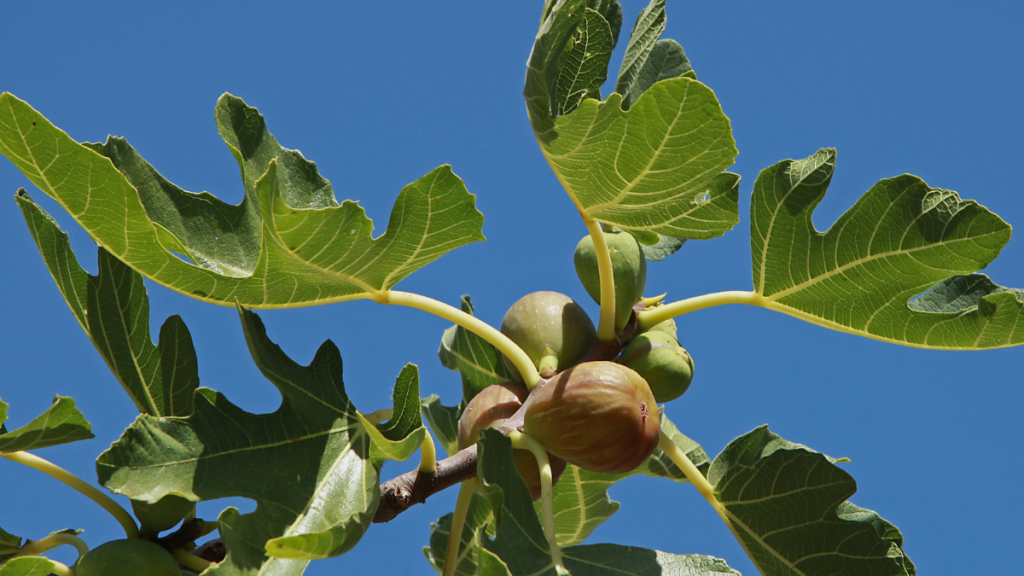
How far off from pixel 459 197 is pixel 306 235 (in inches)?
10.5

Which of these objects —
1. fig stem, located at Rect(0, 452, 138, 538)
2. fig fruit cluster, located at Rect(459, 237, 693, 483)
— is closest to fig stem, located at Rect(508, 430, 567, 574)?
fig fruit cluster, located at Rect(459, 237, 693, 483)

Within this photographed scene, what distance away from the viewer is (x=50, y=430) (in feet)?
4.37

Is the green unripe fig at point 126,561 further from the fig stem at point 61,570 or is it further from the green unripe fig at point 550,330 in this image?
the green unripe fig at point 550,330

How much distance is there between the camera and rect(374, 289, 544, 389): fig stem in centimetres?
155

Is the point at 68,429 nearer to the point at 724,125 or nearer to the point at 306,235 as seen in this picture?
the point at 306,235

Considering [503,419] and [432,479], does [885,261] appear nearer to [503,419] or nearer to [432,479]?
[503,419]

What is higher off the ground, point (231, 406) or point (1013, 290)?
point (1013, 290)

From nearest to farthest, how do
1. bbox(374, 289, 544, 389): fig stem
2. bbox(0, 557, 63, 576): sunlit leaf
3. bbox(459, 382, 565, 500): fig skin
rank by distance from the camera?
bbox(0, 557, 63, 576): sunlit leaf, bbox(459, 382, 565, 500): fig skin, bbox(374, 289, 544, 389): fig stem

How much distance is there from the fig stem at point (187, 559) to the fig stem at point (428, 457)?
0.40m

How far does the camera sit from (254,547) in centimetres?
120

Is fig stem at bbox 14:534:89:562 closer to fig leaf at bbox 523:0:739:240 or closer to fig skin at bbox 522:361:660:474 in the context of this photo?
fig skin at bbox 522:361:660:474

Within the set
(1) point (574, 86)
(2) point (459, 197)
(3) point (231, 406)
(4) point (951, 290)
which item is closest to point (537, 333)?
(2) point (459, 197)

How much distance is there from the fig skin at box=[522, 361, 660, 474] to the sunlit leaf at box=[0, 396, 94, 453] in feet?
2.52

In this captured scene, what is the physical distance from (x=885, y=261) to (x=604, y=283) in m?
0.54
